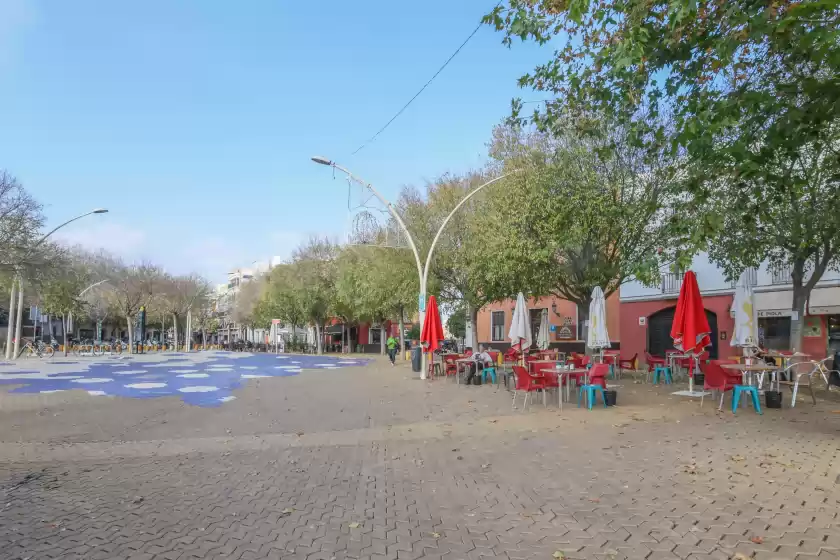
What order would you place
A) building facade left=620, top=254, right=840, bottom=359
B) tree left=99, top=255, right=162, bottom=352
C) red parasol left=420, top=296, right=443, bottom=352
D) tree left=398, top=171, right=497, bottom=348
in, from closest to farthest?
red parasol left=420, top=296, right=443, bottom=352, building facade left=620, top=254, right=840, bottom=359, tree left=398, top=171, right=497, bottom=348, tree left=99, top=255, right=162, bottom=352

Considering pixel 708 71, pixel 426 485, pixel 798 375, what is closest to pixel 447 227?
pixel 798 375

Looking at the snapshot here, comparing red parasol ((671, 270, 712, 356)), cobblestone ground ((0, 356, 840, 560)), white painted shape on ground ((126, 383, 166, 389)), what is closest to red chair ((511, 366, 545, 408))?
cobblestone ground ((0, 356, 840, 560))

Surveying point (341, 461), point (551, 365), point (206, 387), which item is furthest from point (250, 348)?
point (341, 461)

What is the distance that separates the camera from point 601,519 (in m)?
4.72

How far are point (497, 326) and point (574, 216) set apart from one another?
20.9m

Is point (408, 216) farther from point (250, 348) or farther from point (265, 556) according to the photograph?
point (250, 348)

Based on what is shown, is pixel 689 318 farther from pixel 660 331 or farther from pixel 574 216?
pixel 660 331

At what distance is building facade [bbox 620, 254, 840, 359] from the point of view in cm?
1869

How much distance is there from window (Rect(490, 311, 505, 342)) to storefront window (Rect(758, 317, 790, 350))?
16.5 meters

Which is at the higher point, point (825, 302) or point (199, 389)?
point (825, 302)

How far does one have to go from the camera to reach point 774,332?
20625 mm

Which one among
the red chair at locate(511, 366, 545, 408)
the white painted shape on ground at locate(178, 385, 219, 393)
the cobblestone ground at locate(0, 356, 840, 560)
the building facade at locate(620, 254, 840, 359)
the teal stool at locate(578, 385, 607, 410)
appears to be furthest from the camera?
Result: the building facade at locate(620, 254, 840, 359)

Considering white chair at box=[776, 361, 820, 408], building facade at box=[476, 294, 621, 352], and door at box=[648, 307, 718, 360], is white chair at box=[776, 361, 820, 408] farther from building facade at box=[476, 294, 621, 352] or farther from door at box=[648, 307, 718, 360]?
building facade at box=[476, 294, 621, 352]

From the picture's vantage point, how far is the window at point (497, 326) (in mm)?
35750
